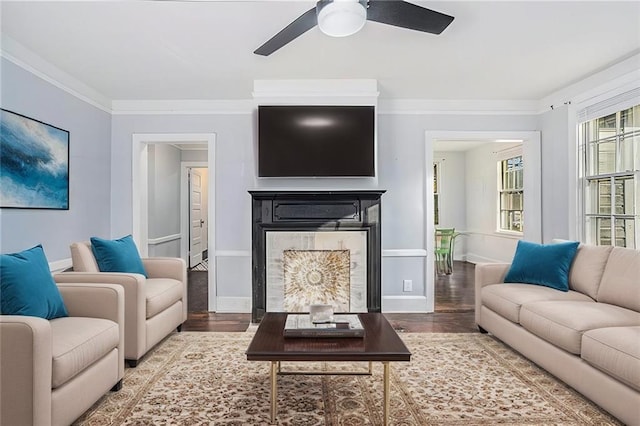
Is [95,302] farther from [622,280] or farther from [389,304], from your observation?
[622,280]

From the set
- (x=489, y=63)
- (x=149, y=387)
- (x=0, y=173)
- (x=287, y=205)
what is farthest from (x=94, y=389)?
(x=489, y=63)

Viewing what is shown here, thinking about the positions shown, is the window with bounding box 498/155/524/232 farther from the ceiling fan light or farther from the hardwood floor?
the ceiling fan light

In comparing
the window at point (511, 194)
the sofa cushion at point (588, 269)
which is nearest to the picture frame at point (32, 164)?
the sofa cushion at point (588, 269)

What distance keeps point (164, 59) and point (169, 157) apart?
3.62 meters

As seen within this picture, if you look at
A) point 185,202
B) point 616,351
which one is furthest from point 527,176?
point 185,202

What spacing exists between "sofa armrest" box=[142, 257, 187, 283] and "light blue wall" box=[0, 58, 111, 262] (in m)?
0.79

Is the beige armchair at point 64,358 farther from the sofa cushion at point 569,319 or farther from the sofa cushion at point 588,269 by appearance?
the sofa cushion at point 588,269

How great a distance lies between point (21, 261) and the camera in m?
2.16

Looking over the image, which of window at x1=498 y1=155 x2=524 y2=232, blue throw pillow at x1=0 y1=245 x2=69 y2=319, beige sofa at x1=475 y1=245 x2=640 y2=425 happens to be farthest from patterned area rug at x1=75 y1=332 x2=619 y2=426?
window at x1=498 y1=155 x2=524 y2=232

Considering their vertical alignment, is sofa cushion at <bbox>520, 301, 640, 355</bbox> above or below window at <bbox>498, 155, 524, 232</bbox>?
below

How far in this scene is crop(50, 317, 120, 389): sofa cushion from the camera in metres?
1.87

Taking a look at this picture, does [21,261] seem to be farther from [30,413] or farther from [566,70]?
[566,70]

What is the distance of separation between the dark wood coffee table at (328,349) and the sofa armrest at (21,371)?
0.91 m

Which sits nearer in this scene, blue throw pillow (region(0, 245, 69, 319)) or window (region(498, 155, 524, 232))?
blue throw pillow (region(0, 245, 69, 319))
